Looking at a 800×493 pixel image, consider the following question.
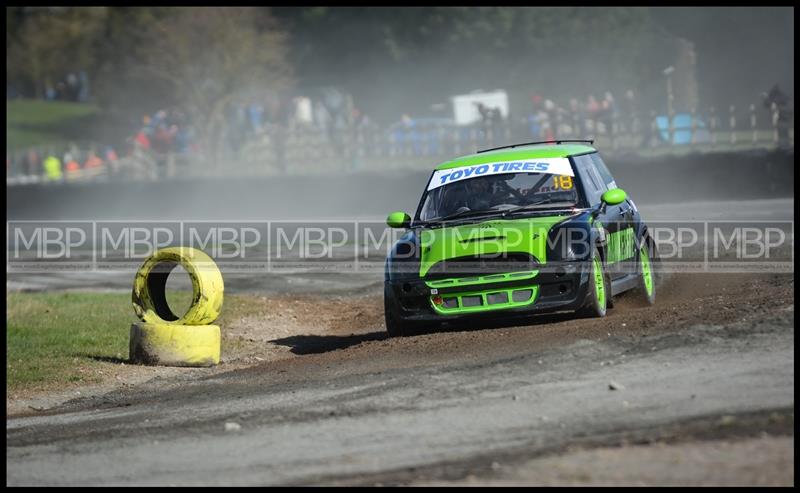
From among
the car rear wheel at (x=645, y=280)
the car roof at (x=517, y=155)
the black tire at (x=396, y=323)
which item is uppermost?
the car roof at (x=517, y=155)

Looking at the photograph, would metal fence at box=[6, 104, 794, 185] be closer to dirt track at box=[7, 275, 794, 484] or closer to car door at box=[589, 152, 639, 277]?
car door at box=[589, 152, 639, 277]

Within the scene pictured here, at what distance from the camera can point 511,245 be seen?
10.1 metres

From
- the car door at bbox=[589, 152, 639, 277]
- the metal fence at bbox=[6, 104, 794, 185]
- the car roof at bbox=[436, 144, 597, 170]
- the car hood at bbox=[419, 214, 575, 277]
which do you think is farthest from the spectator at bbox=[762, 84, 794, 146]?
the car hood at bbox=[419, 214, 575, 277]

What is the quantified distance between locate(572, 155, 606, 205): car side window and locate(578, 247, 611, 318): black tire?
0.81 meters

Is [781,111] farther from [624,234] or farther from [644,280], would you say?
[624,234]

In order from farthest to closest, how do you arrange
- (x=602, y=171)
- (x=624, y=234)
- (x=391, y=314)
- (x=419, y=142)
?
1. (x=419, y=142)
2. (x=602, y=171)
3. (x=624, y=234)
4. (x=391, y=314)

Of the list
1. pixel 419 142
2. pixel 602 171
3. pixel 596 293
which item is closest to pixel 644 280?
pixel 602 171

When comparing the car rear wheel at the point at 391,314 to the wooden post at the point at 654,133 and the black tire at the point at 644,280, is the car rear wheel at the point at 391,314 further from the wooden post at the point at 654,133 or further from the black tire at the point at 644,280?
the wooden post at the point at 654,133

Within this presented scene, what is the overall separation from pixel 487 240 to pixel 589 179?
1.72 meters

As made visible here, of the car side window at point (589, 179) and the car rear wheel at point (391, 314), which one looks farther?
the car side window at point (589, 179)

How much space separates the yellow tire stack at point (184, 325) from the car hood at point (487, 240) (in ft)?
7.22

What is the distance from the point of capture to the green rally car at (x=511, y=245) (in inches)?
395

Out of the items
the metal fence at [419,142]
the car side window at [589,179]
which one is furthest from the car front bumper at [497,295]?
the metal fence at [419,142]
